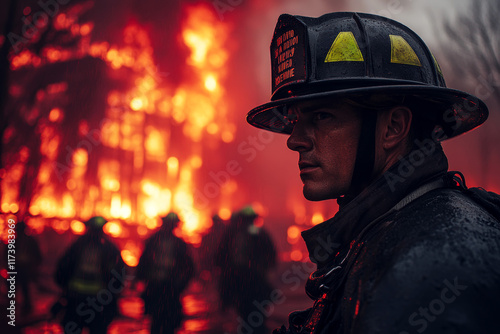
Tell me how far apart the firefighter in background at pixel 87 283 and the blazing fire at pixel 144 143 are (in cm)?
1125

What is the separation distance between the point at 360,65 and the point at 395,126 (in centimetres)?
33

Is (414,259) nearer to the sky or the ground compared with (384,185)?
nearer to the ground

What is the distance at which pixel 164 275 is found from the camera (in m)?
5.52

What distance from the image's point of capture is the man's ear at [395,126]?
162 centimetres

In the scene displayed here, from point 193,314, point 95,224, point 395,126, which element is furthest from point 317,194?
point 193,314

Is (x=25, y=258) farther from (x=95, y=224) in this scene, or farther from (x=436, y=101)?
(x=436, y=101)

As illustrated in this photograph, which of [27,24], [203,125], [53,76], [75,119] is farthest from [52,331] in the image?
[203,125]

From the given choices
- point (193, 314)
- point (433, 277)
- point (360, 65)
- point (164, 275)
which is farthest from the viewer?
point (193, 314)

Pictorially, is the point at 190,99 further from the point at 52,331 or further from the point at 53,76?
the point at 52,331

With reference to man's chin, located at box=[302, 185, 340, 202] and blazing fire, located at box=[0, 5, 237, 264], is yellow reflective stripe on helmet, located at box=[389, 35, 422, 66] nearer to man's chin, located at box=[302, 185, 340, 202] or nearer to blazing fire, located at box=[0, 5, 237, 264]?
man's chin, located at box=[302, 185, 340, 202]

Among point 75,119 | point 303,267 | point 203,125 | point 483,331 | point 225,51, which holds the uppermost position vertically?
point 225,51

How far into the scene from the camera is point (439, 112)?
1831 millimetres

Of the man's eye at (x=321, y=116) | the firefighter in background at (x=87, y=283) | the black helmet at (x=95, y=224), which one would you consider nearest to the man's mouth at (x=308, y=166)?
the man's eye at (x=321, y=116)

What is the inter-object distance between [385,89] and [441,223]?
61 cm
